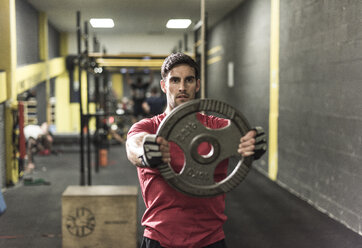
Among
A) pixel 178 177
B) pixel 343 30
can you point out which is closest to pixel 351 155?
pixel 343 30

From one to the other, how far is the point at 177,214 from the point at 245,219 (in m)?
2.54

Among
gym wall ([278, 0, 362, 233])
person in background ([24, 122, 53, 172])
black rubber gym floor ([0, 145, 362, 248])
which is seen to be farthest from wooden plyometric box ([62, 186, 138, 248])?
person in background ([24, 122, 53, 172])

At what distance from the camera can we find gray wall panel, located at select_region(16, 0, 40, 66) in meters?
6.18

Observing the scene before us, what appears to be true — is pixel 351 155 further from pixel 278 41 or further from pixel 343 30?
pixel 278 41

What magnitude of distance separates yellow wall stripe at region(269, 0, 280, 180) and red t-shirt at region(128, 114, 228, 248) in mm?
4148

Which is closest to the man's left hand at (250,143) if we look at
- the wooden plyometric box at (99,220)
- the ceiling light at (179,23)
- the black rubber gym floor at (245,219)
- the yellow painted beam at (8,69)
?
the wooden plyometric box at (99,220)

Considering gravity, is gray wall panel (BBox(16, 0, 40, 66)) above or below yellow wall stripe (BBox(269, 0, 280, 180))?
above

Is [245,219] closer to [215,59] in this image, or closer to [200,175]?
[200,175]

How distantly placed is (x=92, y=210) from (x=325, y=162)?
223 centimetres

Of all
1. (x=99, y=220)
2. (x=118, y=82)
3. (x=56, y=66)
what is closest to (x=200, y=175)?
(x=99, y=220)

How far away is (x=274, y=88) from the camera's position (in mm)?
5242

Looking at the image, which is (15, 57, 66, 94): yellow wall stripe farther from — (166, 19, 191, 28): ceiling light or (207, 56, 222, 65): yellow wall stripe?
(207, 56, 222, 65): yellow wall stripe

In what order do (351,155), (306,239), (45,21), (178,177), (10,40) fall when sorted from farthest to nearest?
(45,21) → (10,40) → (351,155) → (306,239) → (178,177)

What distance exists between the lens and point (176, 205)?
116 centimetres
